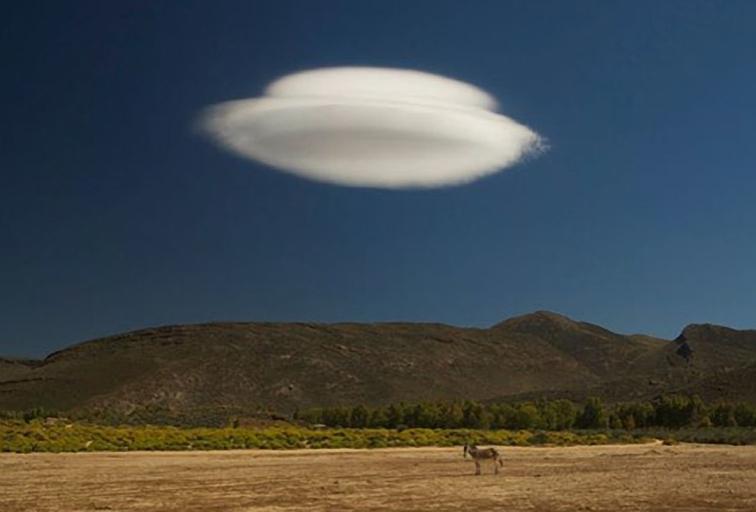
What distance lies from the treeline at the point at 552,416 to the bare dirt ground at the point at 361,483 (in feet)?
205

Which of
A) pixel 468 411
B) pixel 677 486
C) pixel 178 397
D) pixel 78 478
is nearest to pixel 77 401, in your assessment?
pixel 178 397

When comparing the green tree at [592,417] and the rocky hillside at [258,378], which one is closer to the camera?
the green tree at [592,417]

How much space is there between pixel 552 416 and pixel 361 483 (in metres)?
84.5

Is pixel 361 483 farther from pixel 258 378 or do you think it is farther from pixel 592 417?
pixel 258 378

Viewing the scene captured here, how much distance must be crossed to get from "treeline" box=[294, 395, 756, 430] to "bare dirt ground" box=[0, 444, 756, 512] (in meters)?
62.5

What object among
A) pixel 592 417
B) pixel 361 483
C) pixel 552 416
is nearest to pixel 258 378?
pixel 552 416

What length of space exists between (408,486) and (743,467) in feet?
62.1

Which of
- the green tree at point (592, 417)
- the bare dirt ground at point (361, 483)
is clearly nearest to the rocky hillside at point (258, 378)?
the green tree at point (592, 417)

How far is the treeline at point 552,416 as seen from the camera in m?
108

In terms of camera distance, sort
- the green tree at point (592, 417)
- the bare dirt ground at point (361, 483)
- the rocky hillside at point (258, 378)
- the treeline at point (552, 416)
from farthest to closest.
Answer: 1. the rocky hillside at point (258, 378)
2. the green tree at point (592, 417)
3. the treeline at point (552, 416)
4. the bare dirt ground at point (361, 483)

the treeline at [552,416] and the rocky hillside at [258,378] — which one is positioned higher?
the rocky hillside at [258,378]

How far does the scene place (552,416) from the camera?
111 m

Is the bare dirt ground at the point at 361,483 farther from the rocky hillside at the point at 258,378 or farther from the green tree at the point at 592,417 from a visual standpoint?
the rocky hillside at the point at 258,378

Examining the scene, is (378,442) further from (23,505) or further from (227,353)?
(227,353)
